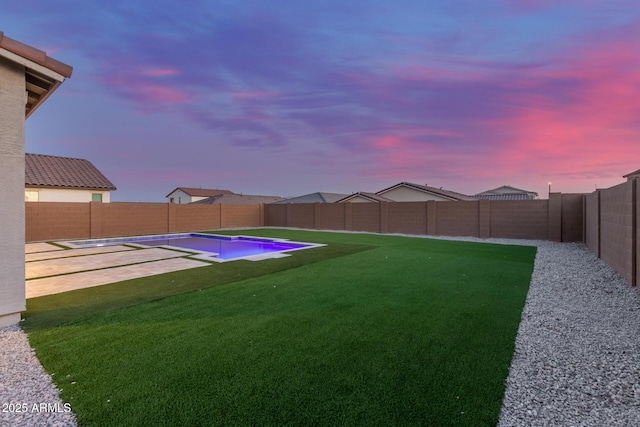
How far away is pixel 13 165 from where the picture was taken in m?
3.87

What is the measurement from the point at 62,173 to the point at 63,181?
3.82 feet

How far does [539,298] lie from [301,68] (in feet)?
50.3

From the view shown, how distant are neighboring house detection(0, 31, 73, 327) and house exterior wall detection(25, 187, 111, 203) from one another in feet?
60.0

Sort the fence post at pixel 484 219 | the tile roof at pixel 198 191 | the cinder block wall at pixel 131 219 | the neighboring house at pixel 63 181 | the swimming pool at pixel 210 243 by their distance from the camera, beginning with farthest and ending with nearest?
the tile roof at pixel 198 191
the neighboring house at pixel 63 181
the cinder block wall at pixel 131 219
the fence post at pixel 484 219
the swimming pool at pixel 210 243

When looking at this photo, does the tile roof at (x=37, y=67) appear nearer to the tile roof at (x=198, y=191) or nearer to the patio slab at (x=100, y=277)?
the patio slab at (x=100, y=277)

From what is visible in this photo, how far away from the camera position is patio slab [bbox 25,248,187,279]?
7.37 meters

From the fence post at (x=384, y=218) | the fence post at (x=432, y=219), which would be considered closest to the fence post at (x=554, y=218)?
the fence post at (x=432, y=219)

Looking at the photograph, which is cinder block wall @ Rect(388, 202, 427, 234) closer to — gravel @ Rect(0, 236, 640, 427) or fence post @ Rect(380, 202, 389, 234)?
fence post @ Rect(380, 202, 389, 234)

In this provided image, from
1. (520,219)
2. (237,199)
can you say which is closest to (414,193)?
(520,219)

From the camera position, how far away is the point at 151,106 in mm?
16891

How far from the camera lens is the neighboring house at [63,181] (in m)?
18.0

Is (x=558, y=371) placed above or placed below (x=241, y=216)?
below

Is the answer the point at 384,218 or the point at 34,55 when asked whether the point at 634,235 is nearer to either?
the point at 34,55

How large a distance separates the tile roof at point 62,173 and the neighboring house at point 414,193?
838 inches
